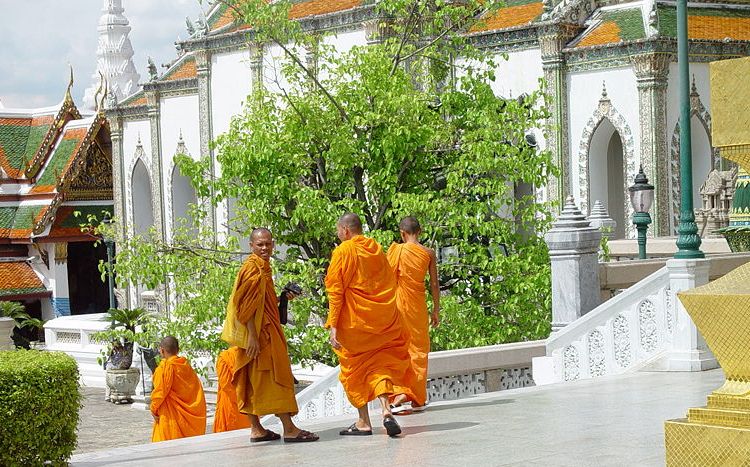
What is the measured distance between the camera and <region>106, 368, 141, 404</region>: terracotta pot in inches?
786

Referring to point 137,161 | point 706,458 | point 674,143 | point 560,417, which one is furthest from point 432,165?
point 137,161

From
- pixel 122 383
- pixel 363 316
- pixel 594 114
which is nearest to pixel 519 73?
pixel 594 114

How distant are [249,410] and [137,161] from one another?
25.3m

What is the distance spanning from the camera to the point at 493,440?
25.4 ft

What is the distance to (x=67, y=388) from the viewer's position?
282 inches

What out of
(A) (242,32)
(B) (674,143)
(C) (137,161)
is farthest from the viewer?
(C) (137,161)

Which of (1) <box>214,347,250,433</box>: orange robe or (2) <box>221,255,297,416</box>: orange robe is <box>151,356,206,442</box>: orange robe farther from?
(2) <box>221,255,297,416</box>: orange robe

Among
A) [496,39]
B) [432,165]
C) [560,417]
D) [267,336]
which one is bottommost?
[560,417]

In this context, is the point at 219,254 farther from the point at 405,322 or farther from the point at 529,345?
the point at 405,322

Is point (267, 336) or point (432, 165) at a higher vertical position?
point (432, 165)

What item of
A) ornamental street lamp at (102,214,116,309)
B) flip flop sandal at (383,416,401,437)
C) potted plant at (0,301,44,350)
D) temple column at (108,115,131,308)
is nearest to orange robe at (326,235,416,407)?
flip flop sandal at (383,416,401,437)

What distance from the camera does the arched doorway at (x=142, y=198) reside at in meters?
33.2

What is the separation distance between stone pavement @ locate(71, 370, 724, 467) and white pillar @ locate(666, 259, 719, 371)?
1323mm

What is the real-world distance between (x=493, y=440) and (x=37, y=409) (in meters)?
2.59
